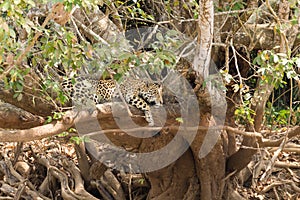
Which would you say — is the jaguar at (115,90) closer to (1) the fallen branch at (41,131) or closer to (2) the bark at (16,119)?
(2) the bark at (16,119)

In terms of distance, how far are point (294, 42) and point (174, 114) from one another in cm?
148

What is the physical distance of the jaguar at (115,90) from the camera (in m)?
5.95

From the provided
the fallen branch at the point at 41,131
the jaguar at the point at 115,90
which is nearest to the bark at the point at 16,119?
the fallen branch at the point at 41,131

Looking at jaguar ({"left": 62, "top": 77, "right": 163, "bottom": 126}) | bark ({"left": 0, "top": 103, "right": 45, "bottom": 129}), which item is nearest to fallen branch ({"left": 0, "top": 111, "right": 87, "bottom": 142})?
bark ({"left": 0, "top": 103, "right": 45, "bottom": 129})

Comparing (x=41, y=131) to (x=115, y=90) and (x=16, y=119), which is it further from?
(x=115, y=90)

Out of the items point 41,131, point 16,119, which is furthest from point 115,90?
point 41,131

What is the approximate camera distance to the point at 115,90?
621cm

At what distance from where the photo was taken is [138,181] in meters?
7.68

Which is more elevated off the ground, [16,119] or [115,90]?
[16,119]

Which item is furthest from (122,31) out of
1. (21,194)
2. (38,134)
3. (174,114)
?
(21,194)

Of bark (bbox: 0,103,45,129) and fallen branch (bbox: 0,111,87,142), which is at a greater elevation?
fallen branch (bbox: 0,111,87,142)

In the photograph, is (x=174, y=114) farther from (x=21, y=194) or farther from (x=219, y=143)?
(x=21, y=194)

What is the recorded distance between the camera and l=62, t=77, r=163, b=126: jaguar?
5.95 metres

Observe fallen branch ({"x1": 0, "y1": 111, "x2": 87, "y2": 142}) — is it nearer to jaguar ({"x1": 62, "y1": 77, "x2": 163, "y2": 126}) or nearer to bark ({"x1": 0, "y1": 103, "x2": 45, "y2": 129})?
bark ({"x1": 0, "y1": 103, "x2": 45, "y2": 129})
